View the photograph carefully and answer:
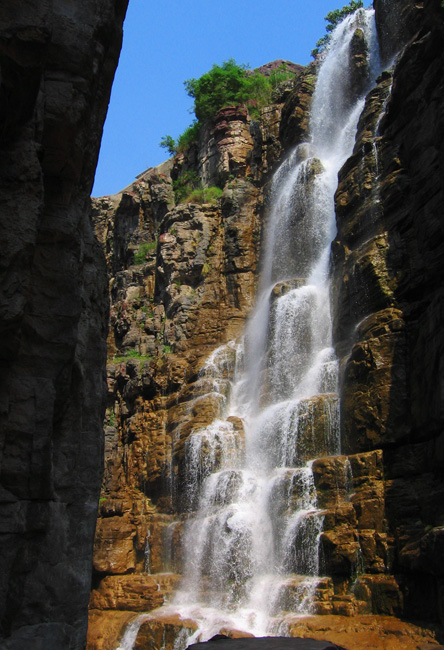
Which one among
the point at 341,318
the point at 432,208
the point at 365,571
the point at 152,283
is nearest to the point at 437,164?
the point at 432,208

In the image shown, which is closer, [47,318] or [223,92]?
[47,318]

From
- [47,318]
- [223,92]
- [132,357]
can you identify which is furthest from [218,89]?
→ [47,318]

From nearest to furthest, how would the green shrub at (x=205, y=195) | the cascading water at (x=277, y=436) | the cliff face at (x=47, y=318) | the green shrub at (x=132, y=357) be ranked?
the cliff face at (x=47, y=318) < the cascading water at (x=277, y=436) < the green shrub at (x=132, y=357) < the green shrub at (x=205, y=195)

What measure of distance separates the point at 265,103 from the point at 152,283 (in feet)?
45.5

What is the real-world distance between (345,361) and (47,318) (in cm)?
1454

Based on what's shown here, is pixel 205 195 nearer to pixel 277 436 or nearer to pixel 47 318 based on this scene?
pixel 277 436

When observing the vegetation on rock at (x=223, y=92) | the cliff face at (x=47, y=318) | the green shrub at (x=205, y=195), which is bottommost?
the cliff face at (x=47, y=318)

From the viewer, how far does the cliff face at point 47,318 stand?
5527 millimetres

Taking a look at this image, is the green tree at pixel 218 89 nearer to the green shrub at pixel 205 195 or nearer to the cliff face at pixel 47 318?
the green shrub at pixel 205 195

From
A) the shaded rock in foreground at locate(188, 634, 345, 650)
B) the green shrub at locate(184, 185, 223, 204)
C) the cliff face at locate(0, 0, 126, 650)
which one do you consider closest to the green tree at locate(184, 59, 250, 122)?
the green shrub at locate(184, 185, 223, 204)

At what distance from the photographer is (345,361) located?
19688mm

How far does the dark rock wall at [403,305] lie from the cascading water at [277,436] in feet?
6.54

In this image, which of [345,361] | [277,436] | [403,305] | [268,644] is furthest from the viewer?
[277,436]

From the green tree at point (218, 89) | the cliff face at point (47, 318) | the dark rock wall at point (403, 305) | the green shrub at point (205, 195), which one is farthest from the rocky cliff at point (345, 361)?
the cliff face at point (47, 318)
